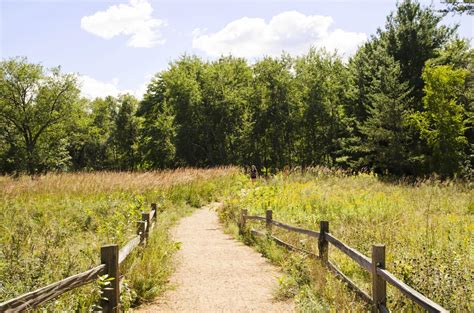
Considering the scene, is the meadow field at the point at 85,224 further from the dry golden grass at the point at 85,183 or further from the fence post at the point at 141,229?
the fence post at the point at 141,229

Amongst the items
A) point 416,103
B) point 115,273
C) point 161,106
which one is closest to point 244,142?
point 161,106

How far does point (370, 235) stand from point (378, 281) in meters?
3.39

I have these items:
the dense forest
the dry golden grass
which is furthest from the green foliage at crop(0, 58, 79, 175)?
the dry golden grass

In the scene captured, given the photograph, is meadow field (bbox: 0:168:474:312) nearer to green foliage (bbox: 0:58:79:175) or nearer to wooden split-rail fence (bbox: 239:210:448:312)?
wooden split-rail fence (bbox: 239:210:448:312)

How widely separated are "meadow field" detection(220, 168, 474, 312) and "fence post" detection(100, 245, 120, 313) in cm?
264

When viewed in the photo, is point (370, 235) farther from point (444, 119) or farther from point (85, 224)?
point (444, 119)

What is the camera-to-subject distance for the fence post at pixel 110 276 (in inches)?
191

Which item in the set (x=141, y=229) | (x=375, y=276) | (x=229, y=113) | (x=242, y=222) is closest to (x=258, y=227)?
(x=242, y=222)

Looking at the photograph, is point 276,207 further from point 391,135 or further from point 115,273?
point 391,135

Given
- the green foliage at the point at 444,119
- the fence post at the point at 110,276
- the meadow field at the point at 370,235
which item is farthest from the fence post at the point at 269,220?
the green foliage at the point at 444,119

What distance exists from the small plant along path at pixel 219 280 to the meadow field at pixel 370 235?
0.40 metres

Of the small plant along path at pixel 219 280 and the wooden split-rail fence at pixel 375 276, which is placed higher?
the wooden split-rail fence at pixel 375 276

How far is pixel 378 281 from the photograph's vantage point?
4.85 meters

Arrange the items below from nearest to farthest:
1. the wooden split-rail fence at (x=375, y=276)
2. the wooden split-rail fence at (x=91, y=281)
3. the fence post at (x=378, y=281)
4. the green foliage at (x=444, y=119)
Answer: the wooden split-rail fence at (x=91, y=281), the wooden split-rail fence at (x=375, y=276), the fence post at (x=378, y=281), the green foliage at (x=444, y=119)
